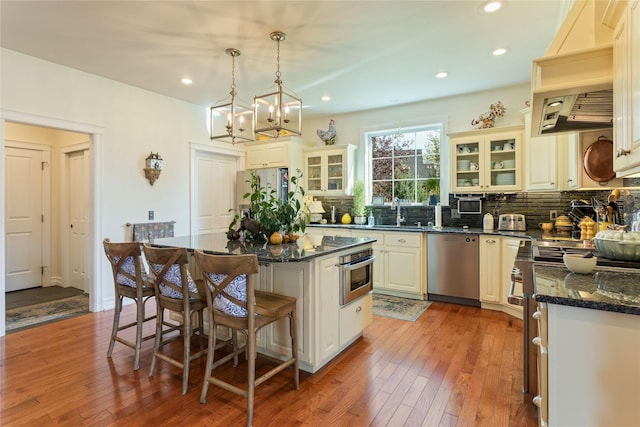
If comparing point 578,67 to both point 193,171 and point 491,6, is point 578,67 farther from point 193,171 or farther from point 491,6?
point 193,171

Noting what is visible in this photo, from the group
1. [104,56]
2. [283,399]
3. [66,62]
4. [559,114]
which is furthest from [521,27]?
[66,62]

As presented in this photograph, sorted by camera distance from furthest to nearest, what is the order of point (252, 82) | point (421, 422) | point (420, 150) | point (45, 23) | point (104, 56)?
point (420, 150) → point (252, 82) → point (104, 56) → point (45, 23) → point (421, 422)

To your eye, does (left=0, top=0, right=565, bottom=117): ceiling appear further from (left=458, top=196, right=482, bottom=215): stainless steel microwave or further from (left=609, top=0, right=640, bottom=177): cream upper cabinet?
(left=458, top=196, right=482, bottom=215): stainless steel microwave

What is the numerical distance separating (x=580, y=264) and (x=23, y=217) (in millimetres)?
6337

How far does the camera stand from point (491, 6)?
254 centimetres

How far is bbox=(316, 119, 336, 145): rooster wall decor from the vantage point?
547 cm

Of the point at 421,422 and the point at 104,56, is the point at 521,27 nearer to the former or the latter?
the point at 421,422

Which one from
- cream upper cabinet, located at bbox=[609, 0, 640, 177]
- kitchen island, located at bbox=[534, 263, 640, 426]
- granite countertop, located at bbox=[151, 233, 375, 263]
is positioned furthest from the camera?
granite countertop, located at bbox=[151, 233, 375, 263]

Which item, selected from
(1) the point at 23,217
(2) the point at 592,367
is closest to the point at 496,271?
(2) the point at 592,367

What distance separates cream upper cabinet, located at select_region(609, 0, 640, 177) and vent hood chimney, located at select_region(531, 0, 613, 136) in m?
0.08

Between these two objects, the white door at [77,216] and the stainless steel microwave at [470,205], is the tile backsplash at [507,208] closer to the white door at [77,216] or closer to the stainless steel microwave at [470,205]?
the stainless steel microwave at [470,205]

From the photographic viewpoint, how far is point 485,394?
7.14ft

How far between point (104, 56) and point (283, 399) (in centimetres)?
366

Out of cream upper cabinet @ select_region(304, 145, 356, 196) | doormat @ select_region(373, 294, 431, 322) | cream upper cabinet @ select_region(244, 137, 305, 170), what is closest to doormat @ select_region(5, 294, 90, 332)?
cream upper cabinet @ select_region(244, 137, 305, 170)
